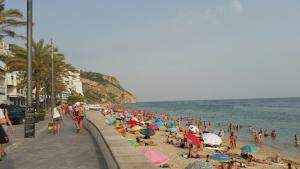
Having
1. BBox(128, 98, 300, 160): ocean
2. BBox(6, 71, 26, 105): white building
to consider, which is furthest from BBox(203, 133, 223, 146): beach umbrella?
BBox(6, 71, 26, 105): white building

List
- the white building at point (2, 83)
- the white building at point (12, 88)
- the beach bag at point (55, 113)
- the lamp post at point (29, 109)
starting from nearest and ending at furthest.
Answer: the lamp post at point (29, 109)
the beach bag at point (55, 113)
the white building at point (2, 83)
the white building at point (12, 88)

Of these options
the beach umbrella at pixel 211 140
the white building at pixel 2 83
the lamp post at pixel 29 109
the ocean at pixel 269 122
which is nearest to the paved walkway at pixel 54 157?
the lamp post at pixel 29 109

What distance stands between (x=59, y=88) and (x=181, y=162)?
4214 centimetres

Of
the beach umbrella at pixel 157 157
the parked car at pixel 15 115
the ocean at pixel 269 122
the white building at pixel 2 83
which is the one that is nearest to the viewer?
the beach umbrella at pixel 157 157

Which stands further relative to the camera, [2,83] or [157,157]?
[2,83]

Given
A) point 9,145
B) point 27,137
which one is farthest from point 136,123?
point 9,145

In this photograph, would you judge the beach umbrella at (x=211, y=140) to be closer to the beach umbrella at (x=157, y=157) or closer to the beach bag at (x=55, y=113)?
the beach umbrella at (x=157, y=157)

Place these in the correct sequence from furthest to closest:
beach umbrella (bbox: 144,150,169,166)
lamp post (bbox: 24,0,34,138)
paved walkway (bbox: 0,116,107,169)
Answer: beach umbrella (bbox: 144,150,169,166), lamp post (bbox: 24,0,34,138), paved walkway (bbox: 0,116,107,169)

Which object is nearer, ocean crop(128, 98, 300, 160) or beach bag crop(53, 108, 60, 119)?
→ beach bag crop(53, 108, 60, 119)

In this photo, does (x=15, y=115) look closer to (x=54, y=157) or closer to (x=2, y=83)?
(x=54, y=157)

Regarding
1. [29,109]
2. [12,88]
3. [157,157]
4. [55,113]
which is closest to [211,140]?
[157,157]

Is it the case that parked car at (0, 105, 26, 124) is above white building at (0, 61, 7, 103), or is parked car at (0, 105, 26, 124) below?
below

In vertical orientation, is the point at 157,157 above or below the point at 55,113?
below

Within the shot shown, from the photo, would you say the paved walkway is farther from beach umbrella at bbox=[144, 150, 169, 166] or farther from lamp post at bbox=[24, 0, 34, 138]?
beach umbrella at bbox=[144, 150, 169, 166]
